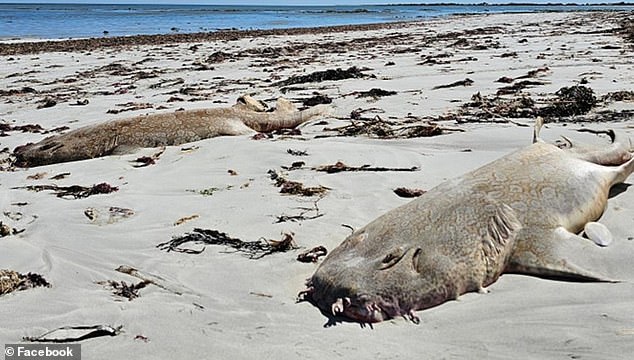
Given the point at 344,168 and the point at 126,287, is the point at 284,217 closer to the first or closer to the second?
the point at 344,168

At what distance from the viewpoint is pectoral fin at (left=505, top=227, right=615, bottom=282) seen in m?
3.69

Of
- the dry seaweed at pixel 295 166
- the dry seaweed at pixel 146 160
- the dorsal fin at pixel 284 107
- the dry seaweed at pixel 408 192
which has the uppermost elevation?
the dry seaweed at pixel 408 192

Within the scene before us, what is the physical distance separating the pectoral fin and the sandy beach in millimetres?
71

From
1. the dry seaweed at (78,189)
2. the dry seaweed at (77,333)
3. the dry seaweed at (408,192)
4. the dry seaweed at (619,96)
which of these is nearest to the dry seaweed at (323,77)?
the dry seaweed at (619,96)

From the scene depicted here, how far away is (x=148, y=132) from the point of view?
7.99 m

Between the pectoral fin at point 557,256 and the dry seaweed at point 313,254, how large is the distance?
1.19 m

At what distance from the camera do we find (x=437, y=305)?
3.39 meters

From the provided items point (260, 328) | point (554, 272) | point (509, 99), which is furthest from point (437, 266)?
point (509, 99)

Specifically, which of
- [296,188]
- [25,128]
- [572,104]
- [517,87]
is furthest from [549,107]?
[25,128]

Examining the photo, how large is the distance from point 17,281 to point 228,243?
54.6 inches

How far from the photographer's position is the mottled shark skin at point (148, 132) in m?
7.69

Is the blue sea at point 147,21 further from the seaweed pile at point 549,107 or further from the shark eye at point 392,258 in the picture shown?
the shark eye at point 392,258

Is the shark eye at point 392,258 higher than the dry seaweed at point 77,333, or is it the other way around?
the shark eye at point 392,258

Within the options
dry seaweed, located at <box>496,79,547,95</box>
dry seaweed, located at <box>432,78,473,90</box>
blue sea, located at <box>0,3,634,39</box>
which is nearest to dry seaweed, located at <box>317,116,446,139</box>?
dry seaweed, located at <box>496,79,547,95</box>
